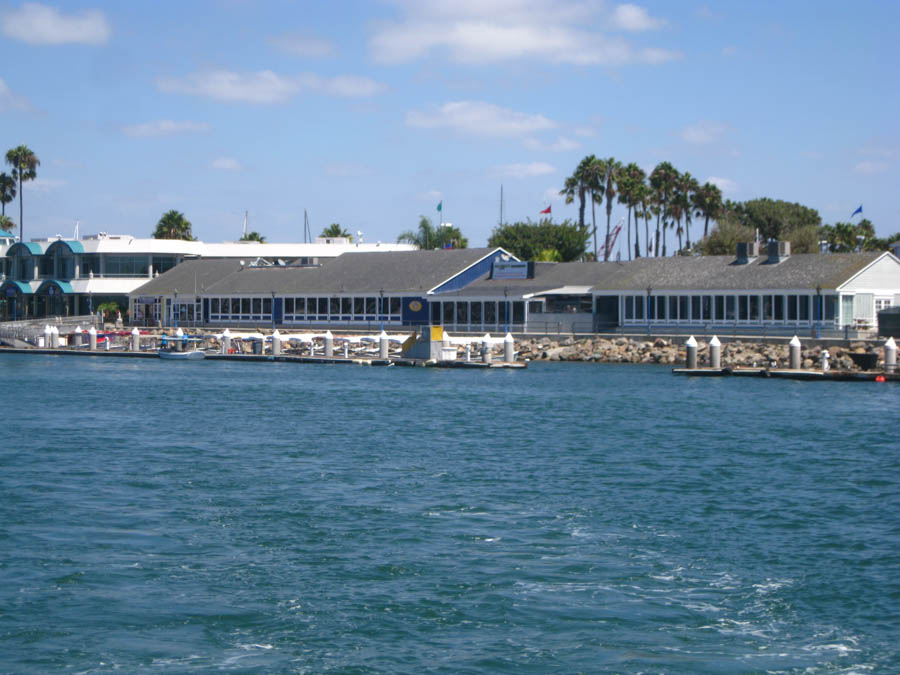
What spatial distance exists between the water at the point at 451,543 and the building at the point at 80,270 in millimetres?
60383

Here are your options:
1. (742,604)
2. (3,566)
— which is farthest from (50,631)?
(742,604)

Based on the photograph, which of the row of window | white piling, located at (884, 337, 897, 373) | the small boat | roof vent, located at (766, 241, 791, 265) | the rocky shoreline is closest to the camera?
white piling, located at (884, 337, 897, 373)

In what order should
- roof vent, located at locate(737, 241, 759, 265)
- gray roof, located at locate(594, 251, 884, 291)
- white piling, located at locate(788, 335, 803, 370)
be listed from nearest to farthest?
white piling, located at locate(788, 335, 803, 370) < gray roof, located at locate(594, 251, 884, 291) < roof vent, located at locate(737, 241, 759, 265)

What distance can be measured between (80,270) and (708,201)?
2199 inches

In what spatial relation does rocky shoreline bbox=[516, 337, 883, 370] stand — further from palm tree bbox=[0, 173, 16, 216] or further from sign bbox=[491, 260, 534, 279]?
palm tree bbox=[0, 173, 16, 216]

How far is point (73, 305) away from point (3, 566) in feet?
270

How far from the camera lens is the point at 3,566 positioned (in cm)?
1644

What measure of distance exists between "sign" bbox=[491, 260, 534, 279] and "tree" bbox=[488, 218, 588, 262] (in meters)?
23.9

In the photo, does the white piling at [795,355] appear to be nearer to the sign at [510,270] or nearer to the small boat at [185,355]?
the sign at [510,270]

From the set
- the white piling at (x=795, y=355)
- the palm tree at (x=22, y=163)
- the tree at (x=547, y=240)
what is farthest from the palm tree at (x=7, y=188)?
the white piling at (x=795, y=355)

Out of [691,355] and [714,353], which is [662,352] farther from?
[714,353]

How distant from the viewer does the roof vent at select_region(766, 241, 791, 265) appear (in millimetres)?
62969

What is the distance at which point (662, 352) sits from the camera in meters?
58.4

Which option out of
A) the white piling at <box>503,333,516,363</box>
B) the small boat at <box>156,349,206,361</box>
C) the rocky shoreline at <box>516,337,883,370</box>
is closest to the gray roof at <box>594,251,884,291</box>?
the rocky shoreline at <box>516,337,883,370</box>
